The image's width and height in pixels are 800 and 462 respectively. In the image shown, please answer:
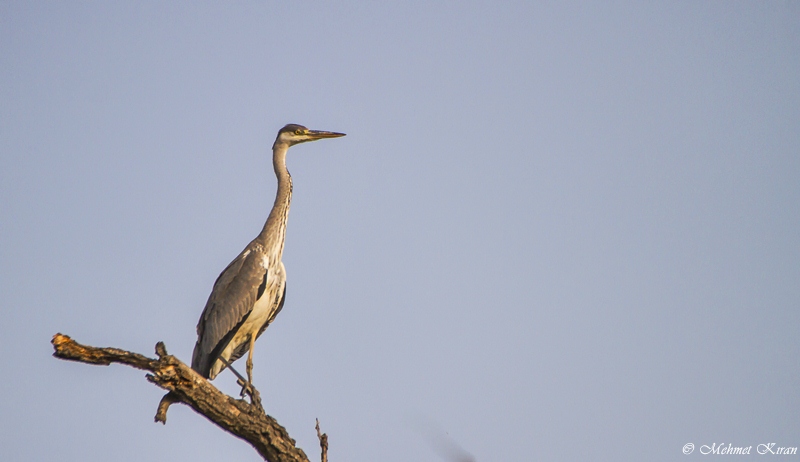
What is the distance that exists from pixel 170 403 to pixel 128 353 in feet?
1.61

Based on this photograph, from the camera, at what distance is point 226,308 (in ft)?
27.2

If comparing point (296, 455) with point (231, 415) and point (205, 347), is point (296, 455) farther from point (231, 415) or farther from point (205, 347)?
point (205, 347)

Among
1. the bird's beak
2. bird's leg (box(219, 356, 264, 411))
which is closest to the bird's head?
the bird's beak

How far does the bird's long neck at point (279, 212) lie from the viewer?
8.86 metres

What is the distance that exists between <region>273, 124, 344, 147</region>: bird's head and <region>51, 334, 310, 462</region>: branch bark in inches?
182

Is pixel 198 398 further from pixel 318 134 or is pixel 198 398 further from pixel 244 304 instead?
pixel 318 134

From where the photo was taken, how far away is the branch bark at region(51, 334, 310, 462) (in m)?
5.07

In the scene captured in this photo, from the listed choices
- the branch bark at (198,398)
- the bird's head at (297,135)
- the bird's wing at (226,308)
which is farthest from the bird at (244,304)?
the branch bark at (198,398)

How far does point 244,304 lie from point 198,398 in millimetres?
2893

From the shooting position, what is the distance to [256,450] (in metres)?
5.96

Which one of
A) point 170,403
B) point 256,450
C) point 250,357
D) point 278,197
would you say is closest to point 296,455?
point 256,450

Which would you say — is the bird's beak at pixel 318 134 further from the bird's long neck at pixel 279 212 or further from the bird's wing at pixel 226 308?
the bird's wing at pixel 226 308

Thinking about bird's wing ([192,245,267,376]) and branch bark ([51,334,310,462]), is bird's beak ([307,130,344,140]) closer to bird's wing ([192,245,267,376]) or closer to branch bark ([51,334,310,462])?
bird's wing ([192,245,267,376])

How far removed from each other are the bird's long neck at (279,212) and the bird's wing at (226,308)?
338 millimetres
